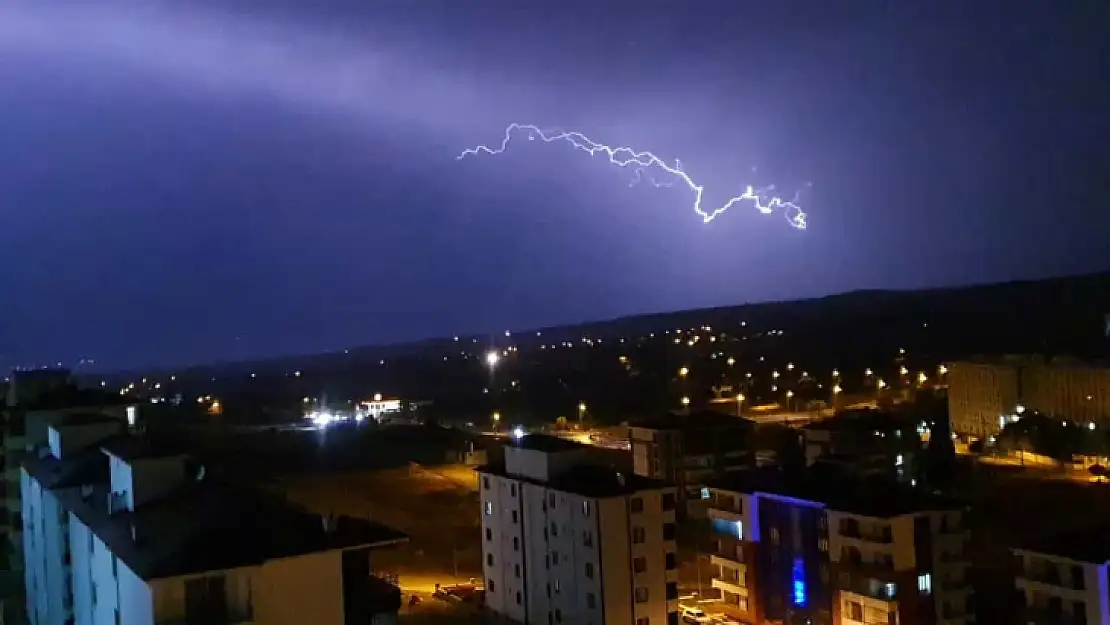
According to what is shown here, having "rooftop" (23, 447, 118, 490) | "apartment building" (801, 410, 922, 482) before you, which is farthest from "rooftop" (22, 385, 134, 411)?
"apartment building" (801, 410, 922, 482)

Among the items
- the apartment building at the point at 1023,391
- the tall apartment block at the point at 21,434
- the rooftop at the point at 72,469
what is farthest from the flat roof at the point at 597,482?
the apartment building at the point at 1023,391

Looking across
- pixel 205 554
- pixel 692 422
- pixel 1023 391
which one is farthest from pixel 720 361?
pixel 205 554

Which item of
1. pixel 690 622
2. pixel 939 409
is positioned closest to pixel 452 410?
pixel 939 409

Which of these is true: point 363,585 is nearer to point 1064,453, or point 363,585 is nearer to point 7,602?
point 7,602

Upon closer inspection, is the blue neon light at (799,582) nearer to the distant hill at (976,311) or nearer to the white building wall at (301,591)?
the white building wall at (301,591)

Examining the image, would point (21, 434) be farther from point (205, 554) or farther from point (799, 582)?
point (799, 582)
